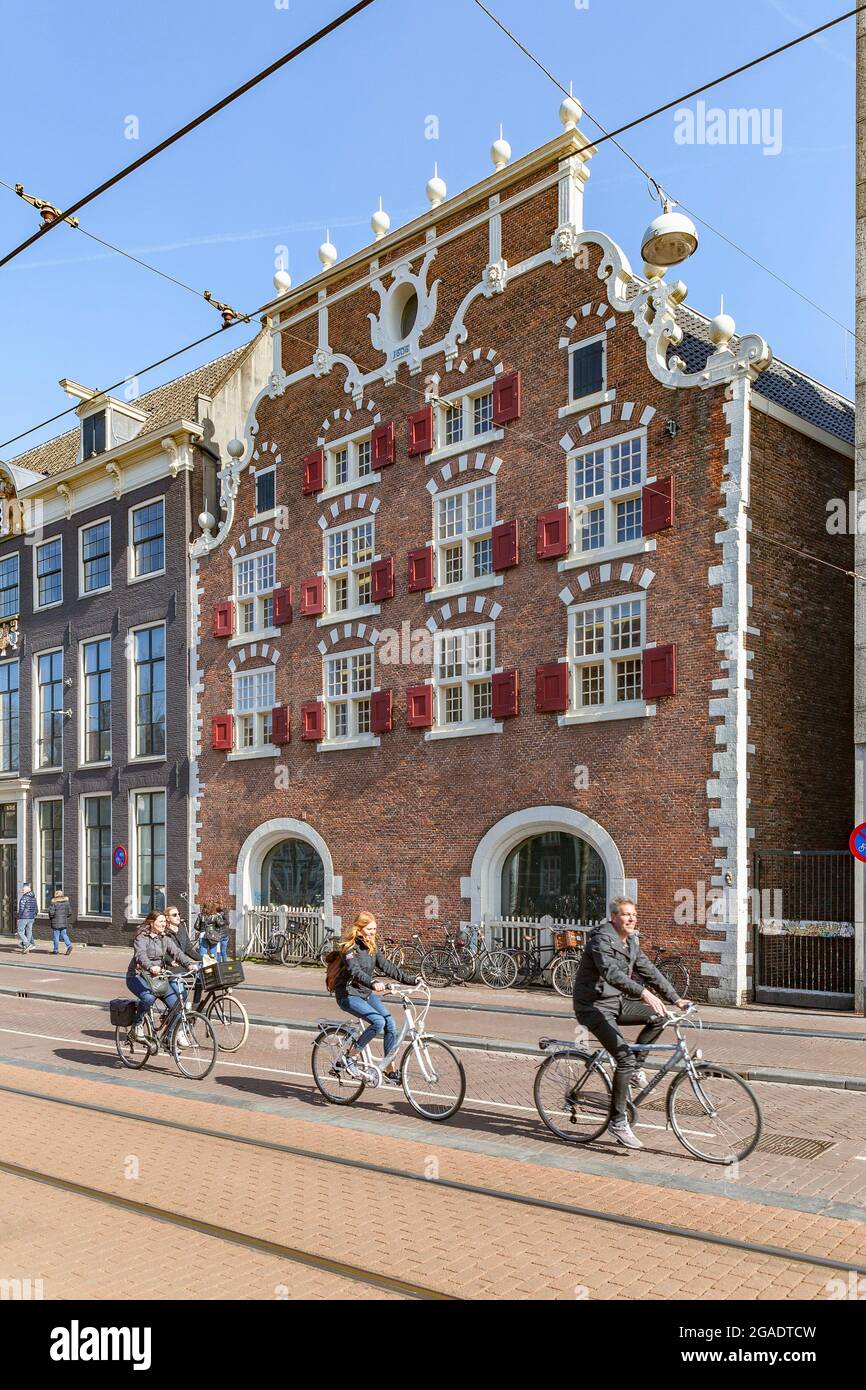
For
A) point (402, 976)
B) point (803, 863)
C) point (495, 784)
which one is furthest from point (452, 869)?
point (402, 976)

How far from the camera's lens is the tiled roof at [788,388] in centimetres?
2019

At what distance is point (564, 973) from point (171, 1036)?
836 centimetres

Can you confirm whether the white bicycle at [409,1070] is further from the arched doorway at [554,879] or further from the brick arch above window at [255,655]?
the brick arch above window at [255,655]

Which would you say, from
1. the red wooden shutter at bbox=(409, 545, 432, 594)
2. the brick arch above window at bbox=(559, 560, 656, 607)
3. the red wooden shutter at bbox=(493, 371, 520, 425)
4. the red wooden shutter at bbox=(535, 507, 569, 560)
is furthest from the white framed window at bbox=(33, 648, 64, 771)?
the brick arch above window at bbox=(559, 560, 656, 607)

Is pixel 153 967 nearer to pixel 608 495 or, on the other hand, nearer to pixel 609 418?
pixel 608 495

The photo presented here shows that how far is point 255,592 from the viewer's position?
87.4ft

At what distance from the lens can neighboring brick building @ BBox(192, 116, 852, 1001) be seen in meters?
18.2

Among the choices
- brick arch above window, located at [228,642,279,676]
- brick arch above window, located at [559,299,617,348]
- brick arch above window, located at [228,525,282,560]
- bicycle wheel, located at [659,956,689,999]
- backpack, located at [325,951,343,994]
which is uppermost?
brick arch above window, located at [559,299,617,348]

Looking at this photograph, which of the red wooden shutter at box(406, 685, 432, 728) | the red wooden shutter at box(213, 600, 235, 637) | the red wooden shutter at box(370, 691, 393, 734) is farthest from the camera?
the red wooden shutter at box(213, 600, 235, 637)

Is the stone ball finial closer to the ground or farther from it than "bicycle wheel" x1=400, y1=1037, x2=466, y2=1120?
farther from it

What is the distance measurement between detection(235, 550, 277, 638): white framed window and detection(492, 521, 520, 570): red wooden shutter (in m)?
7.03

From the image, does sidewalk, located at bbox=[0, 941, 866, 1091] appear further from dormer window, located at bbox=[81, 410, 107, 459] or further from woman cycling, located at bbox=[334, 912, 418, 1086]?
dormer window, located at bbox=[81, 410, 107, 459]

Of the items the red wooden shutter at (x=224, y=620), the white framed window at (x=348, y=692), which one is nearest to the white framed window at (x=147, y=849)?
the red wooden shutter at (x=224, y=620)

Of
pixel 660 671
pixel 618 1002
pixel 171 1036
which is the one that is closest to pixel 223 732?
pixel 660 671
